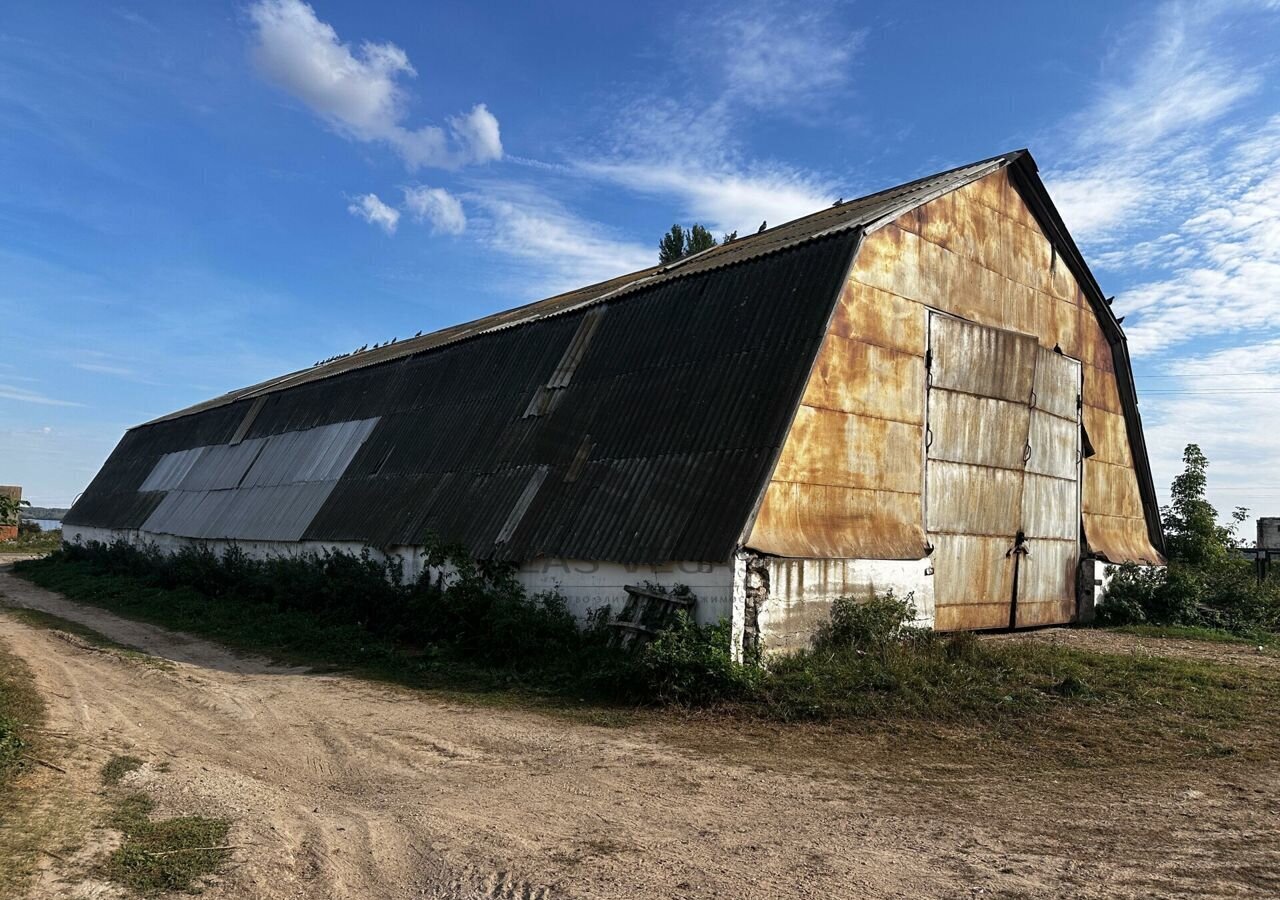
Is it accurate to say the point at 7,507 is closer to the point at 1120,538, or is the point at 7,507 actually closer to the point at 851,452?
the point at 851,452

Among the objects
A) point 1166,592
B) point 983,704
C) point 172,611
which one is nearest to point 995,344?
point 1166,592

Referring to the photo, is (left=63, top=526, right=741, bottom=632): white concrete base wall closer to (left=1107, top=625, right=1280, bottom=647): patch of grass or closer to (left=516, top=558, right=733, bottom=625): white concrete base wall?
(left=516, top=558, right=733, bottom=625): white concrete base wall

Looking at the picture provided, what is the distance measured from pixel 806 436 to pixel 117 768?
29.8 feet

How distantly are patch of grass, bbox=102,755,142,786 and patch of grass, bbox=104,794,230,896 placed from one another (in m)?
0.80

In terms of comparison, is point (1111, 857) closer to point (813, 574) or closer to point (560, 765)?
point (560, 765)

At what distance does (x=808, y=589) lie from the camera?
12.6m

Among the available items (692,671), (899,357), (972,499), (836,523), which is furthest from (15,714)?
(972,499)

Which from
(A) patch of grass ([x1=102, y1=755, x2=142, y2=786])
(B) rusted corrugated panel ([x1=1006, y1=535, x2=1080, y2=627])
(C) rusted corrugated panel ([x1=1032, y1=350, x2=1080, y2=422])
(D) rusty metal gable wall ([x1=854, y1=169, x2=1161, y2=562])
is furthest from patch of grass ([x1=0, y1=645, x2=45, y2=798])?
(C) rusted corrugated panel ([x1=1032, y1=350, x2=1080, y2=422])

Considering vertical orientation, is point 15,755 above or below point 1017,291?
below

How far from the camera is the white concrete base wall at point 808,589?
12.1 metres

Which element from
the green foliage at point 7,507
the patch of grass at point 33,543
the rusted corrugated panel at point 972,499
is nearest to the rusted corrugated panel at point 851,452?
the rusted corrugated panel at point 972,499

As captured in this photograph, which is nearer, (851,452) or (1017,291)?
(851,452)

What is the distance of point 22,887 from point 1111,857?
21.6ft

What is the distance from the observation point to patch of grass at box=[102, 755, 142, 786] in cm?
781
